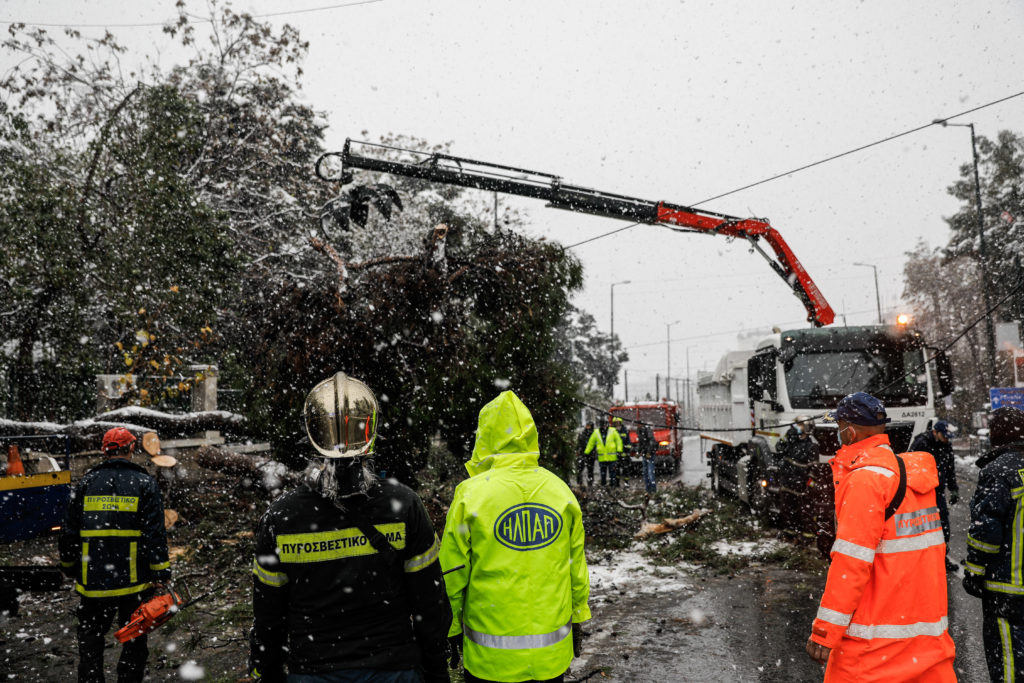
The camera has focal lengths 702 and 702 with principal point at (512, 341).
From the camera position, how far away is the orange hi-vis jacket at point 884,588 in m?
2.92

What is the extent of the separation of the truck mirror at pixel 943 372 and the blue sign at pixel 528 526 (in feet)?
27.1

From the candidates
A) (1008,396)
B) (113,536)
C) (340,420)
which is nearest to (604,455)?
(1008,396)

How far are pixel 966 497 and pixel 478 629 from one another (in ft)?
50.5

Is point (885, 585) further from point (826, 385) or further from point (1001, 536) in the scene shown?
point (826, 385)

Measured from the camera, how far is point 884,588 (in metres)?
2.99

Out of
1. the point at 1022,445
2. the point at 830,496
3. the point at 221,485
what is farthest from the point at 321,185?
the point at 1022,445

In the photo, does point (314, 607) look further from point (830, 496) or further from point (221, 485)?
point (221, 485)

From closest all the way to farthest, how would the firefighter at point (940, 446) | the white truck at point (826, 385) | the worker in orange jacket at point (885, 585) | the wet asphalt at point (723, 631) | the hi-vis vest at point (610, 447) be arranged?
the worker in orange jacket at point (885, 585) → the wet asphalt at point (723, 631) → the firefighter at point (940, 446) → the white truck at point (826, 385) → the hi-vis vest at point (610, 447)

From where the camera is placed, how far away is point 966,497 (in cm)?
1477

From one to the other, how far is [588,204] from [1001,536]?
862 cm

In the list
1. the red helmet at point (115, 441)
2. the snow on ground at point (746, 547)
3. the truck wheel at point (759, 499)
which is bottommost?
the snow on ground at point (746, 547)

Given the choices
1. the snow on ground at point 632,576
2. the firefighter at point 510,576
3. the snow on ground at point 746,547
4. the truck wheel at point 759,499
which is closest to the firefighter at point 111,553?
the firefighter at point 510,576

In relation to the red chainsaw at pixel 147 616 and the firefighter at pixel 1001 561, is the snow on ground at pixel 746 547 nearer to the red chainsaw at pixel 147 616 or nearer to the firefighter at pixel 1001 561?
the firefighter at pixel 1001 561

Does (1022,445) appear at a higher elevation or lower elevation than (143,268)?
lower
